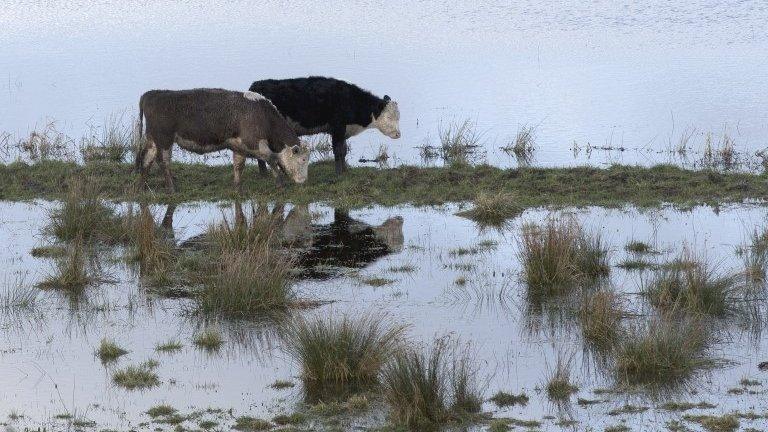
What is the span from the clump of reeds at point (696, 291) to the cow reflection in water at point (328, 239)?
3284 mm

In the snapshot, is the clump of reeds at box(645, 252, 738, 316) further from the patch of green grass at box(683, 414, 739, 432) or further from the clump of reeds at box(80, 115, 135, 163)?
the clump of reeds at box(80, 115, 135, 163)

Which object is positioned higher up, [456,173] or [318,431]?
[456,173]

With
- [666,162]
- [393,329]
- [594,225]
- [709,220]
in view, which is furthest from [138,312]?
[666,162]

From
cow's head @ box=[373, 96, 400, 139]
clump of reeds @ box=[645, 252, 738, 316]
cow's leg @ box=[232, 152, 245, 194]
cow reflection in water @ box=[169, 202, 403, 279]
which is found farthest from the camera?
cow's head @ box=[373, 96, 400, 139]

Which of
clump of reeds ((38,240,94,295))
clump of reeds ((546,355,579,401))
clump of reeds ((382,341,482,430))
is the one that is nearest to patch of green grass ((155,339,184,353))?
clump of reeds ((38,240,94,295))

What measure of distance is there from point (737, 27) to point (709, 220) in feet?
67.8

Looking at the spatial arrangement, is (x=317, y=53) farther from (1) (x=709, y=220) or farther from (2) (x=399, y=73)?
(1) (x=709, y=220)

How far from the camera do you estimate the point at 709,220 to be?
14.1m

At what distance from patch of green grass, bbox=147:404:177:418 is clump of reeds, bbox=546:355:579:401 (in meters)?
2.56

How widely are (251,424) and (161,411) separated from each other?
0.67 m

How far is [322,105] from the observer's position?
57.0 ft

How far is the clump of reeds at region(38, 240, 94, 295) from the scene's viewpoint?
448 inches

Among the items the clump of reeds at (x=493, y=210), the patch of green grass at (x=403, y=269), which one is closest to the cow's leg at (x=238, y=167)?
the clump of reeds at (x=493, y=210)

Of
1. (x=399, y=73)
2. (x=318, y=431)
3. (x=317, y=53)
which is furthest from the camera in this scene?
(x=317, y=53)
